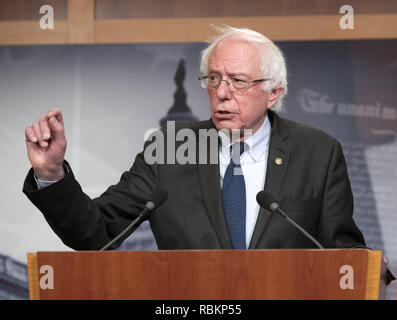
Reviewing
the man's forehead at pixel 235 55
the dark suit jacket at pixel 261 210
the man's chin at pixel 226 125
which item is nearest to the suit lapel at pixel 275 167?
the dark suit jacket at pixel 261 210

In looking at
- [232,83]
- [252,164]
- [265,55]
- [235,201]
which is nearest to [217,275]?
[235,201]

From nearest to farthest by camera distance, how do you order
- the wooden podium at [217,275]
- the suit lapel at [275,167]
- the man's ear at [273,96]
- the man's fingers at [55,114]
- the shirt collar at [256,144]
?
the wooden podium at [217,275]
the man's fingers at [55,114]
the suit lapel at [275,167]
the shirt collar at [256,144]
the man's ear at [273,96]

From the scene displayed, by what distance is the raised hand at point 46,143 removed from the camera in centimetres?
189

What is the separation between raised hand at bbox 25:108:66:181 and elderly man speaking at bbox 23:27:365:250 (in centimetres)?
27

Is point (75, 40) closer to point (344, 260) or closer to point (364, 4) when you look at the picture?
point (364, 4)

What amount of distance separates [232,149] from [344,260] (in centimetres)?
91

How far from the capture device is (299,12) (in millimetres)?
3656

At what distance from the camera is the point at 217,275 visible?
160cm

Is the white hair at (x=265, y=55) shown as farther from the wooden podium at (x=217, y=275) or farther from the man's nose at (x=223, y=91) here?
the wooden podium at (x=217, y=275)

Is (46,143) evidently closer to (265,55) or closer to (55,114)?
(55,114)

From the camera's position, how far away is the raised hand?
6.21ft

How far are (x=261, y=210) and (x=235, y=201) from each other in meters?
0.12
